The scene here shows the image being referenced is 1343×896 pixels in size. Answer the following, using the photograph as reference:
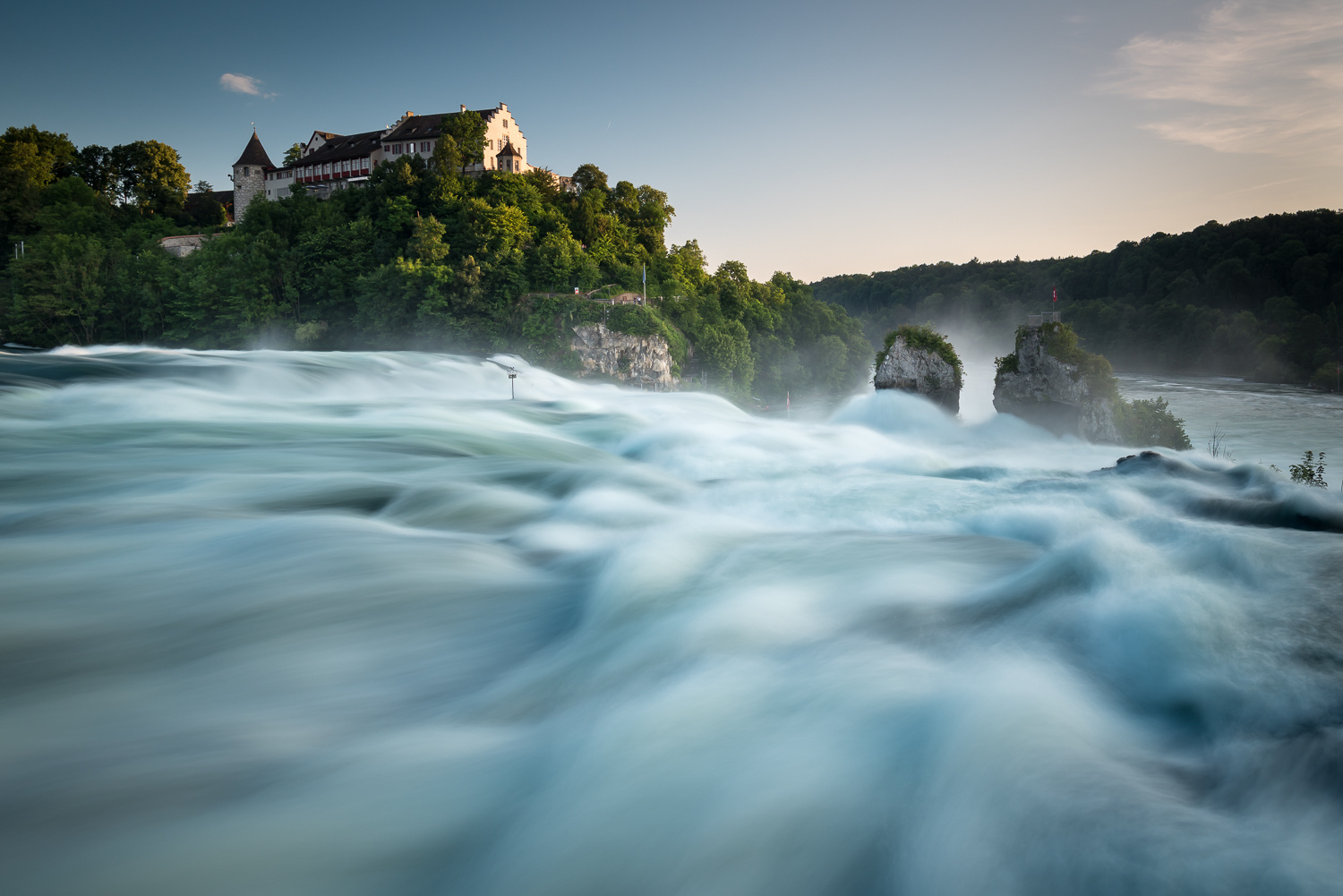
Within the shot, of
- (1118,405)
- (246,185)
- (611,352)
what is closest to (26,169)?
(246,185)

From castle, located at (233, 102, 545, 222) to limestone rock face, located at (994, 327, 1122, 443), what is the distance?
5086 cm

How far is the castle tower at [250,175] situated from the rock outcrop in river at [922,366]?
6776cm

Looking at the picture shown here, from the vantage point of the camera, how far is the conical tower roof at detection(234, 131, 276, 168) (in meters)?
76.0

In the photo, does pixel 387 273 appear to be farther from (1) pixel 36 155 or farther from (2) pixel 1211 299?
(2) pixel 1211 299

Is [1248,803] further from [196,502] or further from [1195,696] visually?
[196,502]

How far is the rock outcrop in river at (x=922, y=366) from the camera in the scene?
3978 centimetres

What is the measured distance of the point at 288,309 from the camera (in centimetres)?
6006

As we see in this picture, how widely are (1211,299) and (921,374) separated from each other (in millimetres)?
74175

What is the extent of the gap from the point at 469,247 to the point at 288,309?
16263 millimetres

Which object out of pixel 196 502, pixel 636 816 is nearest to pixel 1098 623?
pixel 636 816

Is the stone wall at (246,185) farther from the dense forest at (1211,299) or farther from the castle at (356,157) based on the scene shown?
the dense forest at (1211,299)

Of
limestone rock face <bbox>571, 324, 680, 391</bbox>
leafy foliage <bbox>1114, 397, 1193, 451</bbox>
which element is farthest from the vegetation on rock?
limestone rock face <bbox>571, 324, 680, 391</bbox>

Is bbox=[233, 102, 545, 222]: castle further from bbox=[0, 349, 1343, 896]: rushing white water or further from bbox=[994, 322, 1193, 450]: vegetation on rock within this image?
bbox=[0, 349, 1343, 896]: rushing white water

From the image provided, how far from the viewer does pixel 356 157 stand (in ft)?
241
